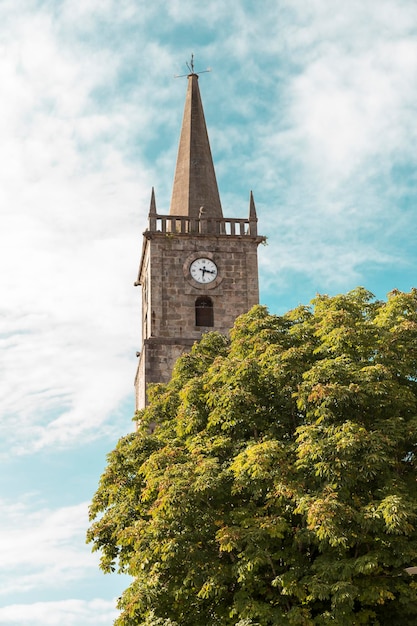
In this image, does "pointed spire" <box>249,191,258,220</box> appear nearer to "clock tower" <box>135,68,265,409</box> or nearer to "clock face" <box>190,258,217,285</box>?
"clock tower" <box>135,68,265,409</box>

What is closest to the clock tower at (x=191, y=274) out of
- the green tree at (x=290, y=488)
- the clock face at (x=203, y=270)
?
the clock face at (x=203, y=270)

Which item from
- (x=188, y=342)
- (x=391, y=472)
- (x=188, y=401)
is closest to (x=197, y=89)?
(x=188, y=342)

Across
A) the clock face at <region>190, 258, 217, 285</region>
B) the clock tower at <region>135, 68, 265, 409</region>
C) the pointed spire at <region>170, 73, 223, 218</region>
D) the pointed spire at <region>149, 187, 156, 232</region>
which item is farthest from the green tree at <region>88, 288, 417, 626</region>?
the pointed spire at <region>170, 73, 223, 218</region>

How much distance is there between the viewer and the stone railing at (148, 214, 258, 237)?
1721 inches

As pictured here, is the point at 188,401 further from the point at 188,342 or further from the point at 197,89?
the point at 197,89

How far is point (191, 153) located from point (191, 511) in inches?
1123

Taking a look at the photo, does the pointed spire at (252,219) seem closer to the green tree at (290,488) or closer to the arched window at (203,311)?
the arched window at (203,311)

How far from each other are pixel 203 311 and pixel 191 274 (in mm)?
1768

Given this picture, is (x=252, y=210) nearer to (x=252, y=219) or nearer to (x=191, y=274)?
(x=252, y=219)

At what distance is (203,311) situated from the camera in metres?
42.8

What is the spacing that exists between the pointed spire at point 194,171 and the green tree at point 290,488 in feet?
69.5

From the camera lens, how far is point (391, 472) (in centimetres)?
2117

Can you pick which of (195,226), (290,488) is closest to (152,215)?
(195,226)

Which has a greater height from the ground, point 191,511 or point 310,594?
point 191,511
